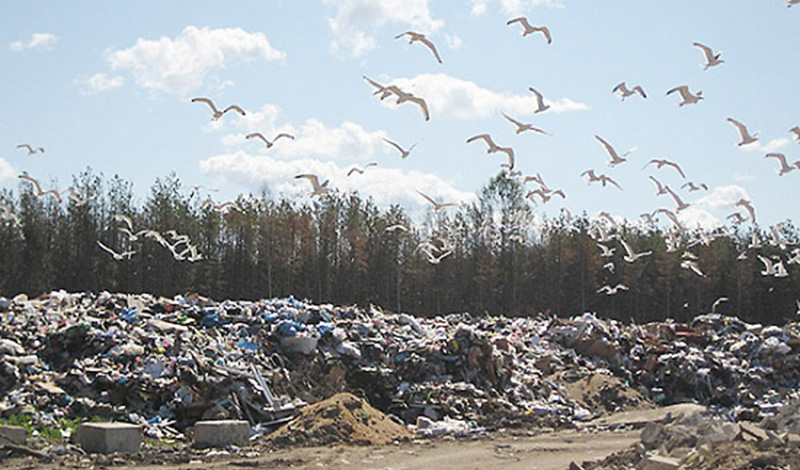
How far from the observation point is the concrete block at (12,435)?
916 cm

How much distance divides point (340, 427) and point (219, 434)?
1.67 m

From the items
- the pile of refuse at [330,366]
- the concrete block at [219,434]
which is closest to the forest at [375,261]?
the pile of refuse at [330,366]

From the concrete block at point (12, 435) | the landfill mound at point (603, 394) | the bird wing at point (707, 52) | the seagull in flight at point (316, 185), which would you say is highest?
the bird wing at point (707, 52)

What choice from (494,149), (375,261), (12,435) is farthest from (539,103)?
(375,261)

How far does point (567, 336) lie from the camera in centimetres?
2022

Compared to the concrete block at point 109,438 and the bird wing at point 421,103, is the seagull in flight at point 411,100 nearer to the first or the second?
the bird wing at point 421,103

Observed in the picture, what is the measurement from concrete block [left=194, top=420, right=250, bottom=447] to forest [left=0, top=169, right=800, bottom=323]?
2319 centimetres

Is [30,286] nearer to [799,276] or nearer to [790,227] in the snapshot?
[799,276]

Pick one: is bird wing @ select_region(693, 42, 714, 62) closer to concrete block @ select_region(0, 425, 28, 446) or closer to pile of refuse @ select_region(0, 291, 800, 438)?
pile of refuse @ select_region(0, 291, 800, 438)

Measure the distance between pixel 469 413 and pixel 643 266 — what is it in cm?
3029

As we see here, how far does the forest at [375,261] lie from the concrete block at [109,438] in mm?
23245

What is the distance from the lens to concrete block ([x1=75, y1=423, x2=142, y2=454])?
31.5ft

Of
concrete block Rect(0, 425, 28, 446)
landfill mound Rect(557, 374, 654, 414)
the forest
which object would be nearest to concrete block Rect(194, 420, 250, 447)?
concrete block Rect(0, 425, 28, 446)

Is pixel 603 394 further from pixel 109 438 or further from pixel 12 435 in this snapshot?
pixel 12 435
